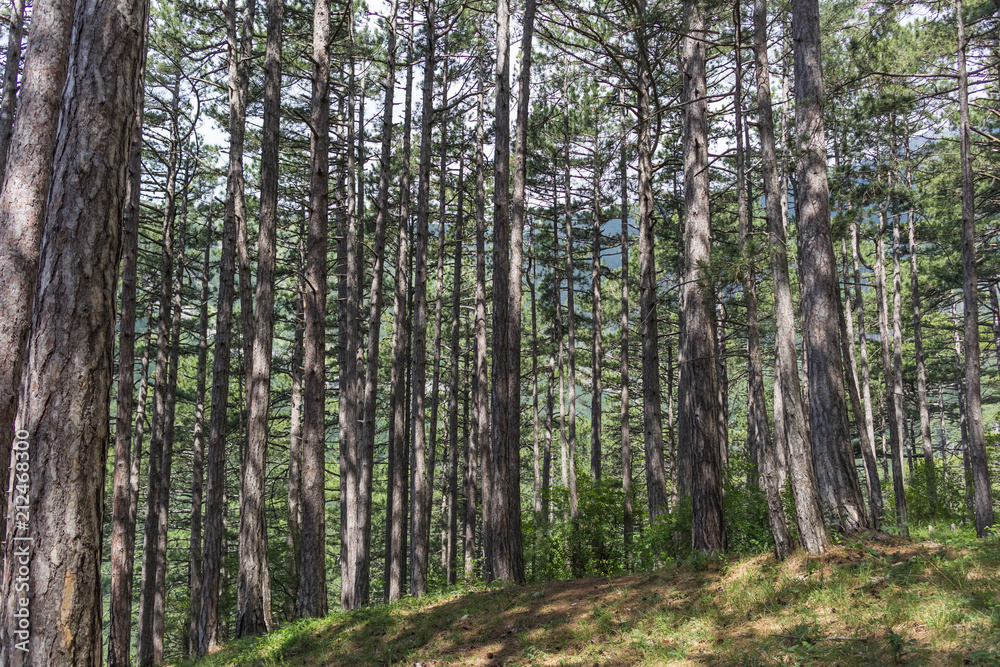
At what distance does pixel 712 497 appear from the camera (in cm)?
812

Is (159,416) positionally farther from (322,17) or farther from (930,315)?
(930,315)

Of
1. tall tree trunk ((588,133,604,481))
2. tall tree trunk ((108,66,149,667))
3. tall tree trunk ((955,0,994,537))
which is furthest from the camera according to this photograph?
tall tree trunk ((588,133,604,481))

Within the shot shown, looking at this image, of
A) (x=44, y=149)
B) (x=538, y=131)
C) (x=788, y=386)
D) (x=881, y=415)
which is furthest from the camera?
(x=881, y=415)

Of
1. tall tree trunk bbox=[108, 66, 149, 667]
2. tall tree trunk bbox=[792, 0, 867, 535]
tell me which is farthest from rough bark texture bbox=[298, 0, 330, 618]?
tall tree trunk bbox=[792, 0, 867, 535]

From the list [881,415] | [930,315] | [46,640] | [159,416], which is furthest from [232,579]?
[930,315]

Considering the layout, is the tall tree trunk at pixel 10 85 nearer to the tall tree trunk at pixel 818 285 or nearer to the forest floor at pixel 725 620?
the forest floor at pixel 725 620

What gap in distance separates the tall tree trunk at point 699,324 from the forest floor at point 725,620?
831 millimetres

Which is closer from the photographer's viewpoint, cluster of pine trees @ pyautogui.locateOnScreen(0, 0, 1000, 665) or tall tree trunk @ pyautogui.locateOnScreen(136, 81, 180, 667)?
cluster of pine trees @ pyautogui.locateOnScreen(0, 0, 1000, 665)

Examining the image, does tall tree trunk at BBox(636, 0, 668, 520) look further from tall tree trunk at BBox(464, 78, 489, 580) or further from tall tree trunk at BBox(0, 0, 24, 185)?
tall tree trunk at BBox(0, 0, 24, 185)

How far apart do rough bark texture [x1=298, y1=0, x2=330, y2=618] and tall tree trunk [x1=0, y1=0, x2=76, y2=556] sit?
405cm

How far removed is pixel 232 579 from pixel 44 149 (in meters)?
20.1

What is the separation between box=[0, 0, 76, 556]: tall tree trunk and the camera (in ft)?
17.4

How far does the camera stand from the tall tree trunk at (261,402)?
31.3 feet

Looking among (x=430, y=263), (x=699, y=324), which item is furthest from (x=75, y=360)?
(x=430, y=263)
